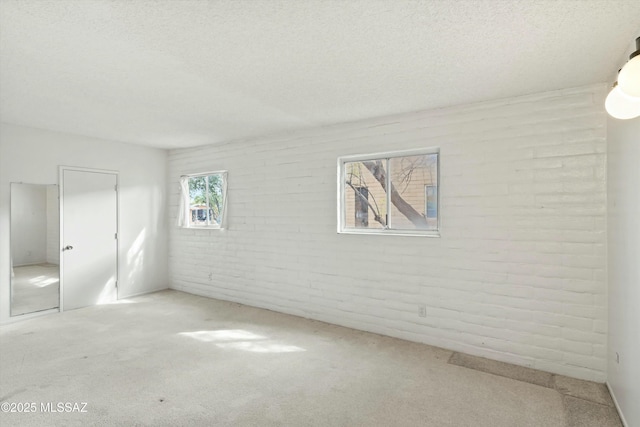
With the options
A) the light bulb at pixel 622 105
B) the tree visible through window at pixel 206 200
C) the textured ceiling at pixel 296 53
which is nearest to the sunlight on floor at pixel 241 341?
the tree visible through window at pixel 206 200

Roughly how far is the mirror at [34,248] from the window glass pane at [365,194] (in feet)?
13.5

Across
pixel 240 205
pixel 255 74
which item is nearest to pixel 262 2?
pixel 255 74

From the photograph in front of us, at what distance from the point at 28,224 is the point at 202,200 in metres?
2.34

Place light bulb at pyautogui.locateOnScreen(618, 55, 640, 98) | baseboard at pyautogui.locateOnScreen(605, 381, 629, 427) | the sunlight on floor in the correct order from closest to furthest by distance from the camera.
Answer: light bulb at pyautogui.locateOnScreen(618, 55, 640, 98)
baseboard at pyautogui.locateOnScreen(605, 381, 629, 427)
the sunlight on floor

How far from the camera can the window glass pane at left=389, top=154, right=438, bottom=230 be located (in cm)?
380

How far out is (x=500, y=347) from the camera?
3.29 metres

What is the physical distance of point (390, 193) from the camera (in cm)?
411

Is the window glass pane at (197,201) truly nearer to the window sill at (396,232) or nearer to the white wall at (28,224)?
the white wall at (28,224)

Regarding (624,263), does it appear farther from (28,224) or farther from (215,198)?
(28,224)

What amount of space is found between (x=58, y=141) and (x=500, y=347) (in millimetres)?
6102

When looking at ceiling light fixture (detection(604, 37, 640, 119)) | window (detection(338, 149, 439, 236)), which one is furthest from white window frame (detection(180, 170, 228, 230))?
ceiling light fixture (detection(604, 37, 640, 119))

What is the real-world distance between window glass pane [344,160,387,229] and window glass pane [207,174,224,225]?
236 centimetres

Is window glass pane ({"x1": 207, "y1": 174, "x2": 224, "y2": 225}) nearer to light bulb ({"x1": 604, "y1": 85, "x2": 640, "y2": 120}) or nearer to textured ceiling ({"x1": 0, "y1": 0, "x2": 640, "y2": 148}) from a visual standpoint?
textured ceiling ({"x1": 0, "y1": 0, "x2": 640, "y2": 148})

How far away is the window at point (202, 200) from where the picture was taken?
573 cm
